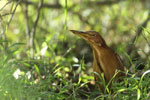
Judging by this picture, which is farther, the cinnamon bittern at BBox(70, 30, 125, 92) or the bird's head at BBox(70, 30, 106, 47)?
the cinnamon bittern at BBox(70, 30, 125, 92)

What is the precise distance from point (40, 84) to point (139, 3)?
4.16 meters

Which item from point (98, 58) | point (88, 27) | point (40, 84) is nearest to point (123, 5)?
point (88, 27)

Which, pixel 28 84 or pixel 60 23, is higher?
pixel 60 23

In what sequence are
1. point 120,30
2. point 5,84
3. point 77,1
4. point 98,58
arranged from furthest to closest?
point 77,1 < point 120,30 < point 98,58 < point 5,84

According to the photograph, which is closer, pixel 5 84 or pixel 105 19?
pixel 5 84

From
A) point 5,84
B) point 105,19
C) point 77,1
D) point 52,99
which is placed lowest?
point 52,99

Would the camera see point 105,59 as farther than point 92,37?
Yes

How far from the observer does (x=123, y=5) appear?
5078 millimetres

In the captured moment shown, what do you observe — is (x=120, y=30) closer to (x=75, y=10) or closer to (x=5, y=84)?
(x=75, y=10)

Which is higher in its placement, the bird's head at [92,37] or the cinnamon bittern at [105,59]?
the bird's head at [92,37]

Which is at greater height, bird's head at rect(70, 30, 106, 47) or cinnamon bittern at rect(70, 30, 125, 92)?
bird's head at rect(70, 30, 106, 47)

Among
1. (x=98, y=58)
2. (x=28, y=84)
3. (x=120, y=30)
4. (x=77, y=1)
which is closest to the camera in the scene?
(x=28, y=84)

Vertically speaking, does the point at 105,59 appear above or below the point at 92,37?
below

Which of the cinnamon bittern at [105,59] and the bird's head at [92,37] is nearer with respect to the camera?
the bird's head at [92,37]
